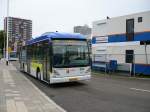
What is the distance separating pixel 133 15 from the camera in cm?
2248

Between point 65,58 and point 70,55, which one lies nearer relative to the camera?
point 65,58

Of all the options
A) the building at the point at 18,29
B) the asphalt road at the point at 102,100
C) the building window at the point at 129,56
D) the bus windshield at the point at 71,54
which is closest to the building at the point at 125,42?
the building window at the point at 129,56

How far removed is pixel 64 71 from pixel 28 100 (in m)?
4.15

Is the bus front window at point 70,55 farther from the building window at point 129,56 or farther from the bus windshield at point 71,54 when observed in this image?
the building window at point 129,56

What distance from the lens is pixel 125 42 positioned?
76.8 feet

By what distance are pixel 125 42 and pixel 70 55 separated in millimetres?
9003

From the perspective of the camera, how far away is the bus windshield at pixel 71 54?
15.3m

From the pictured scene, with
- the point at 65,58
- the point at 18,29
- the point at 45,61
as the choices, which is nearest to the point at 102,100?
the point at 65,58

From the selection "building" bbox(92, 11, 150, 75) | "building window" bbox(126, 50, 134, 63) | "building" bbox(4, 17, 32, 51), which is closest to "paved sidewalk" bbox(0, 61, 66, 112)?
"building" bbox(92, 11, 150, 75)

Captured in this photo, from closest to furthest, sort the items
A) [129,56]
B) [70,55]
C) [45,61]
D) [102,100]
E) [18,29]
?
1. [102,100]
2. [70,55]
3. [45,61]
4. [129,56]
5. [18,29]

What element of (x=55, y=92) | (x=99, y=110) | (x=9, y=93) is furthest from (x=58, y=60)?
(x=99, y=110)

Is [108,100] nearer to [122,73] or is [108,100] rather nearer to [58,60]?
[58,60]

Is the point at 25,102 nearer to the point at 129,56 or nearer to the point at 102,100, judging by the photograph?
the point at 102,100

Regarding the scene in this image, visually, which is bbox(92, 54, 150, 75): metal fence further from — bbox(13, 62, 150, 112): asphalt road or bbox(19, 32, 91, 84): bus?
bbox(13, 62, 150, 112): asphalt road
